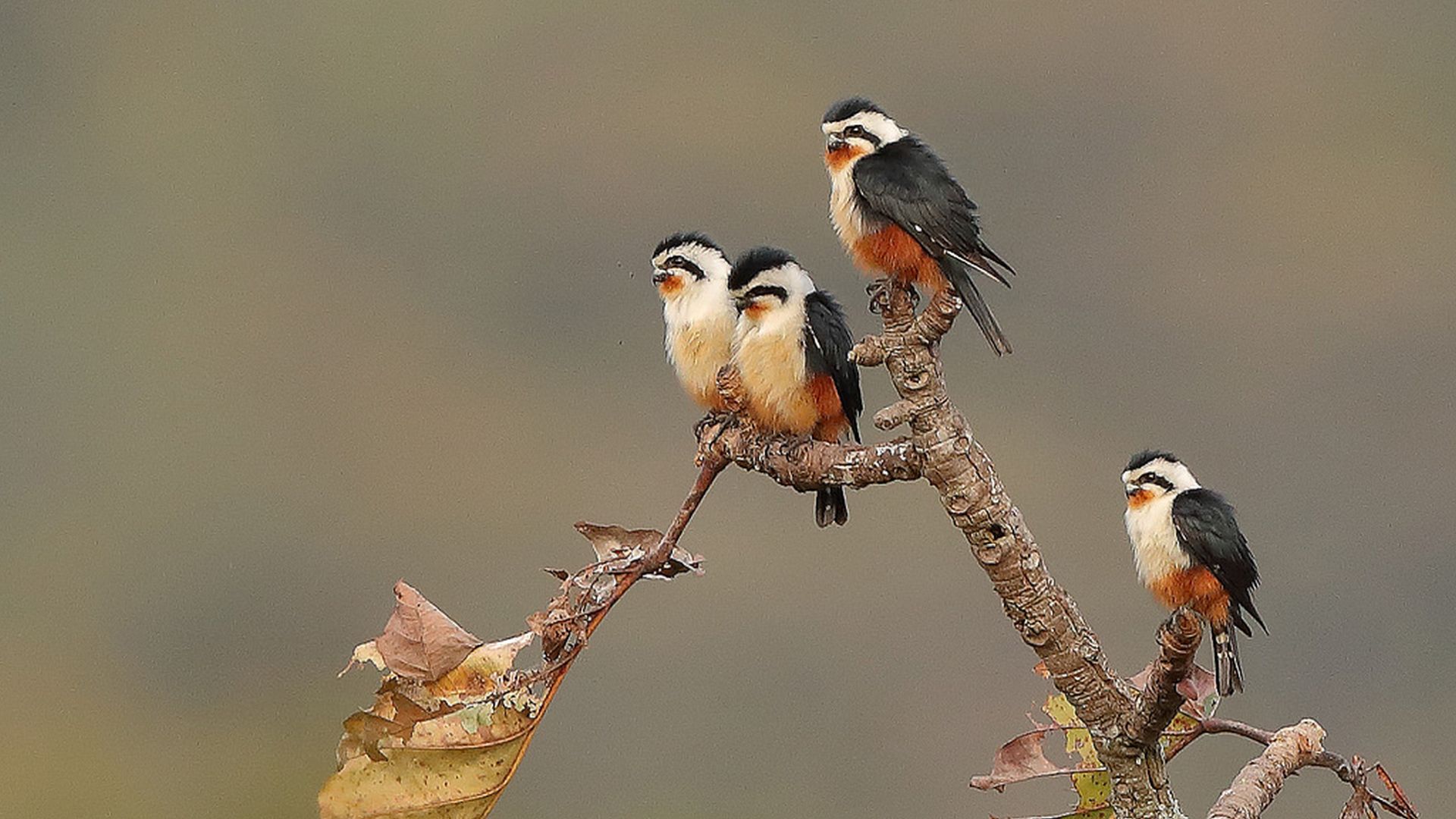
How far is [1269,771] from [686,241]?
1394 mm

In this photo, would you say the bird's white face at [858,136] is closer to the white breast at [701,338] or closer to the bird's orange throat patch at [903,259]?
the bird's orange throat patch at [903,259]

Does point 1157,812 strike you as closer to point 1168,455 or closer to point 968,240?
point 1168,455

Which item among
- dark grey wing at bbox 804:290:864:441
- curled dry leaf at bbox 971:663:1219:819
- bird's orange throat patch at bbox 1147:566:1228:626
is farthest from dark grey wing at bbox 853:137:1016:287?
curled dry leaf at bbox 971:663:1219:819

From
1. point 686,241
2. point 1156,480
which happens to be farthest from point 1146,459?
point 686,241

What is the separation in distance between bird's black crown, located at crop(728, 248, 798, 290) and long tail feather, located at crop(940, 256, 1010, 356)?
373 millimetres

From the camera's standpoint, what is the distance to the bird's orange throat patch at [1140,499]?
2115 mm

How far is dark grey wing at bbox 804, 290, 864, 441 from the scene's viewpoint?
7.77 ft

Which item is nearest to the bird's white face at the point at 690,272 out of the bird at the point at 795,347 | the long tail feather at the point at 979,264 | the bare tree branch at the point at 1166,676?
the bird at the point at 795,347

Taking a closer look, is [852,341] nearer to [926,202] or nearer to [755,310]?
[755,310]

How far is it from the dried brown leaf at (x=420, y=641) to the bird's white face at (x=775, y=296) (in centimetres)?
84

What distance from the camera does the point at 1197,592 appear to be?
2.00 metres

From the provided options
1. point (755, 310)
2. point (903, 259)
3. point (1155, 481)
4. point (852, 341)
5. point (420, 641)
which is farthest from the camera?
point (852, 341)

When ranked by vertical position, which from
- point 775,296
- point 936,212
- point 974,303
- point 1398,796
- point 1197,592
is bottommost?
point 1398,796

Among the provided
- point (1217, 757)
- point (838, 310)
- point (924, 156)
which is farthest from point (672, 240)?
point (1217, 757)
